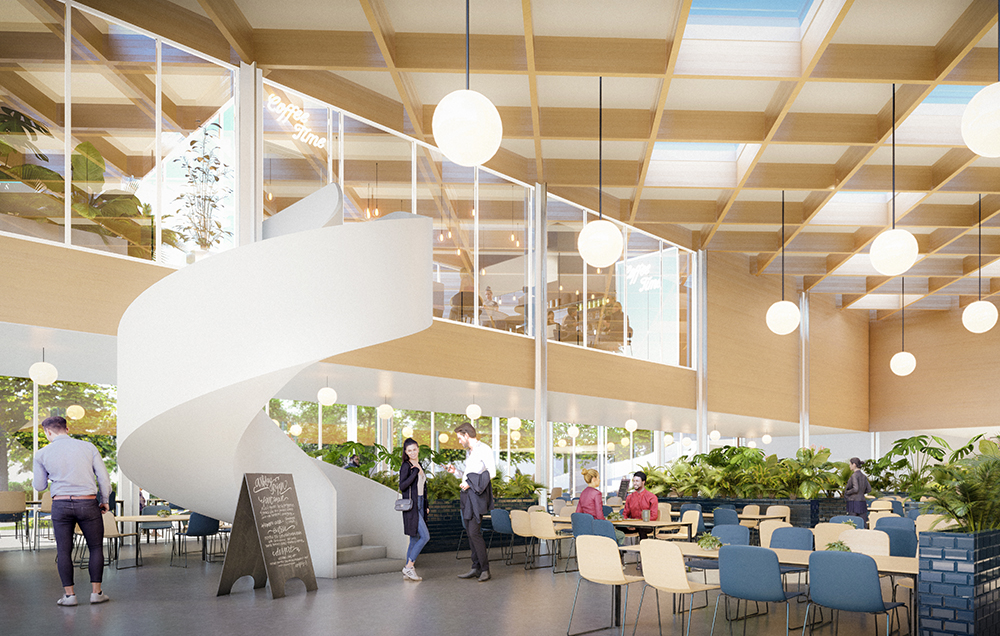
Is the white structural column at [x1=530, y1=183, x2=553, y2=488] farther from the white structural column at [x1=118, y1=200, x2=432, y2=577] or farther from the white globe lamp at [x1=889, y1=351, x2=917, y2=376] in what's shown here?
the white globe lamp at [x1=889, y1=351, x2=917, y2=376]

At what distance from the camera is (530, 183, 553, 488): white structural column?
1340 cm

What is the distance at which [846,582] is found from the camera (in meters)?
4.96

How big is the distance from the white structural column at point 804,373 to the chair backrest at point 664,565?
1541 centimetres

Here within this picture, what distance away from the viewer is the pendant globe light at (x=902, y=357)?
1515 cm

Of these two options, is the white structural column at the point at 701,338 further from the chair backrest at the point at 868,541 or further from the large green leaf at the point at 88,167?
the large green leaf at the point at 88,167

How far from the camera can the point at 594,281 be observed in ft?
50.0

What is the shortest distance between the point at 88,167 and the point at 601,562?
20.1 ft

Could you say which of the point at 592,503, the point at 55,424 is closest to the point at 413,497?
the point at 592,503

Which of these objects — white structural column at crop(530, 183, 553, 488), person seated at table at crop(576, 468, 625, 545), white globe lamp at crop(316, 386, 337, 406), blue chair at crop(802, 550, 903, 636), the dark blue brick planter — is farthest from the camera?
white structural column at crop(530, 183, 553, 488)

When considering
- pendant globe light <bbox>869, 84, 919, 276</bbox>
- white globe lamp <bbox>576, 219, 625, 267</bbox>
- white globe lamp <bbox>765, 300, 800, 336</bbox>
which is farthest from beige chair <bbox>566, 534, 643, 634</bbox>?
white globe lamp <bbox>765, 300, 800, 336</bbox>

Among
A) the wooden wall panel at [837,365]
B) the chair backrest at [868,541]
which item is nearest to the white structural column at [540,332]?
the chair backrest at [868,541]

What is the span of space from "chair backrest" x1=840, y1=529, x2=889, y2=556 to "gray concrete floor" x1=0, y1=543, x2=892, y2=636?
0.59m

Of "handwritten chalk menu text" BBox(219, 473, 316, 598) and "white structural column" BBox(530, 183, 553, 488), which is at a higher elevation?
"white structural column" BBox(530, 183, 553, 488)

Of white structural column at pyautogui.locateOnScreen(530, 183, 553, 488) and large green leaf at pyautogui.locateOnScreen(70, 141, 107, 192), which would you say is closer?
large green leaf at pyautogui.locateOnScreen(70, 141, 107, 192)
